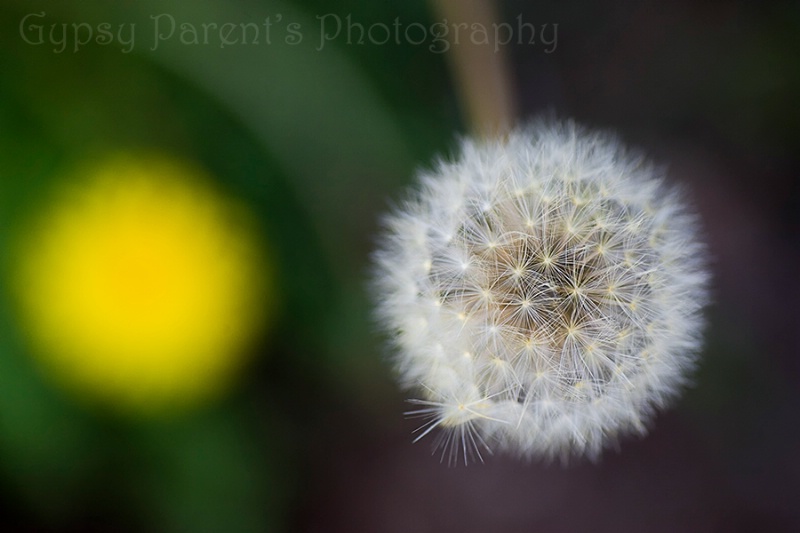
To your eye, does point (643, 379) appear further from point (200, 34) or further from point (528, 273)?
point (200, 34)

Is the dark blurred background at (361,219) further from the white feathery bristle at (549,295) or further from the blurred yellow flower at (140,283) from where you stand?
the white feathery bristle at (549,295)

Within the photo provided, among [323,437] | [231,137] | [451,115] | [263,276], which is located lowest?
[323,437]

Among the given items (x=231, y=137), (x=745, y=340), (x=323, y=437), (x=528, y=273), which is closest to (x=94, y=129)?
(x=231, y=137)

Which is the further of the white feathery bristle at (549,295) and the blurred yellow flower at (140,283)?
the blurred yellow flower at (140,283)

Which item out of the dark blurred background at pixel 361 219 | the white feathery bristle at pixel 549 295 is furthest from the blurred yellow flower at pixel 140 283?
the white feathery bristle at pixel 549 295

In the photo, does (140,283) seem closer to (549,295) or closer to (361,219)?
(361,219)
